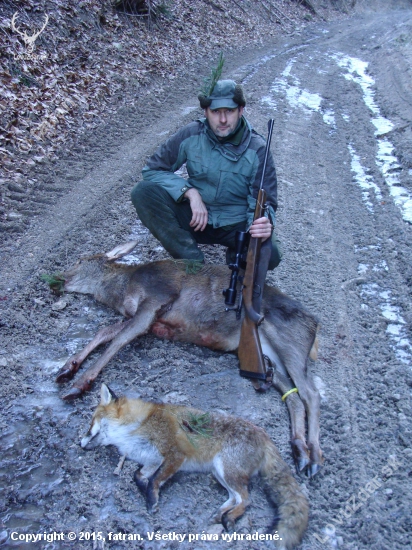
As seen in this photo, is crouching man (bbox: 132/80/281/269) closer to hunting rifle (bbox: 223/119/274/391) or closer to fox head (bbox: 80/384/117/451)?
hunting rifle (bbox: 223/119/274/391)

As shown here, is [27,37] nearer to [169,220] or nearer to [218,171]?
[169,220]

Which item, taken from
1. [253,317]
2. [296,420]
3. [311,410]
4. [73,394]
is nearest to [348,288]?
[253,317]

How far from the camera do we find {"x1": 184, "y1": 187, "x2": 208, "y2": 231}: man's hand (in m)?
4.68

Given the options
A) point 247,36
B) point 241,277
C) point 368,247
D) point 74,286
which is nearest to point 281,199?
point 368,247

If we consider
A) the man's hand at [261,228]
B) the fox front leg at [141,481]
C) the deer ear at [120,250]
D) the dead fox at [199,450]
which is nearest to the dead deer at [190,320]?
the deer ear at [120,250]

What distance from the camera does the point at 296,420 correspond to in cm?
342

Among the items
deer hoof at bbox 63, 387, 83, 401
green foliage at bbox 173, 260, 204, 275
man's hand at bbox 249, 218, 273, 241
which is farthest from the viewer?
green foliage at bbox 173, 260, 204, 275

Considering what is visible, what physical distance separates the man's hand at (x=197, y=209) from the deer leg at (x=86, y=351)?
3.88 ft

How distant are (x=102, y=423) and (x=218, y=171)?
260 centimetres

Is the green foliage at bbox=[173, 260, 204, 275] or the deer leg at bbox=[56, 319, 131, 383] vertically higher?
the green foliage at bbox=[173, 260, 204, 275]

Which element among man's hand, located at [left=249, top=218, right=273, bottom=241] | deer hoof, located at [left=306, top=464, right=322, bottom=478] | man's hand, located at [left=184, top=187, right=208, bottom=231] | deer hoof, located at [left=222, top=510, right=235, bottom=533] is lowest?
deer hoof, located at [left=222, top=510, right=235, bottom=533]

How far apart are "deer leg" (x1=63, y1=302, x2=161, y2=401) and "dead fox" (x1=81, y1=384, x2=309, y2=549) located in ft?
1.06

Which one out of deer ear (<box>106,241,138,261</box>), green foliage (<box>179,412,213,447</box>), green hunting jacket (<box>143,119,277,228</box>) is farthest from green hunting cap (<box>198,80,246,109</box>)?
green foliage (<box>179,412,213,447</box>)

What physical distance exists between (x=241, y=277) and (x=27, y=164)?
162 inches
